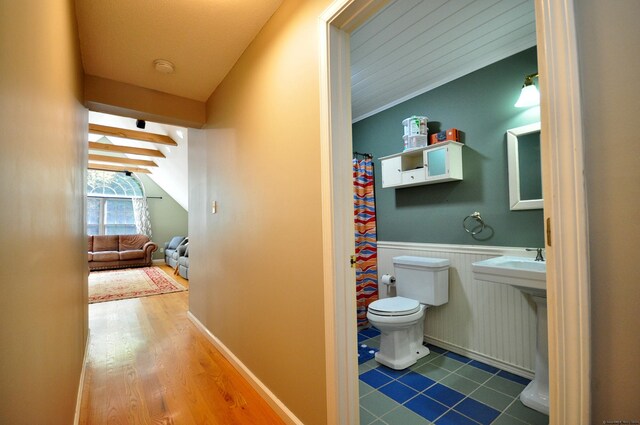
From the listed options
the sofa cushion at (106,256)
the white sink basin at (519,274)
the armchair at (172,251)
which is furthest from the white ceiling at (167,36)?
the sofa cushion at (106,256)

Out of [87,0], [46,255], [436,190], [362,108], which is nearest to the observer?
[46,255]

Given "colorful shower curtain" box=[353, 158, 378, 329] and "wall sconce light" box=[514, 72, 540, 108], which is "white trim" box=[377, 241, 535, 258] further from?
"wall sconce light" box=[514, 72, 540, 108]

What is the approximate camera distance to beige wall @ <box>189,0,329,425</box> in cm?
136

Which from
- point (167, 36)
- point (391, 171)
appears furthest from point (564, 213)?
point (167, 36)

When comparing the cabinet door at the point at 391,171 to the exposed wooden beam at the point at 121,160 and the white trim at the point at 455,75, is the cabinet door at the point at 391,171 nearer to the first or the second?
the white trim at the point at 455,75

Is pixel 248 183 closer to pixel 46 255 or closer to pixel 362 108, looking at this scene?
pixel 46 255

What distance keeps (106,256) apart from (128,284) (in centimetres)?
214

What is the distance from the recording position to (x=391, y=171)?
9.00 feet

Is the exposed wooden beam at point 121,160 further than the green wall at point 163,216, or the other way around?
the green wall at point 163,216

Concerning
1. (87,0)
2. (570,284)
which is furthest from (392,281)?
(87,0)

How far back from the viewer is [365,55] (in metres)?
2.12

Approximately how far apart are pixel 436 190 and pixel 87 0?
9.13 feet

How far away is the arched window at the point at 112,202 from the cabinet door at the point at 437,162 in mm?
8150

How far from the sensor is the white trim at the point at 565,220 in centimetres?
60
